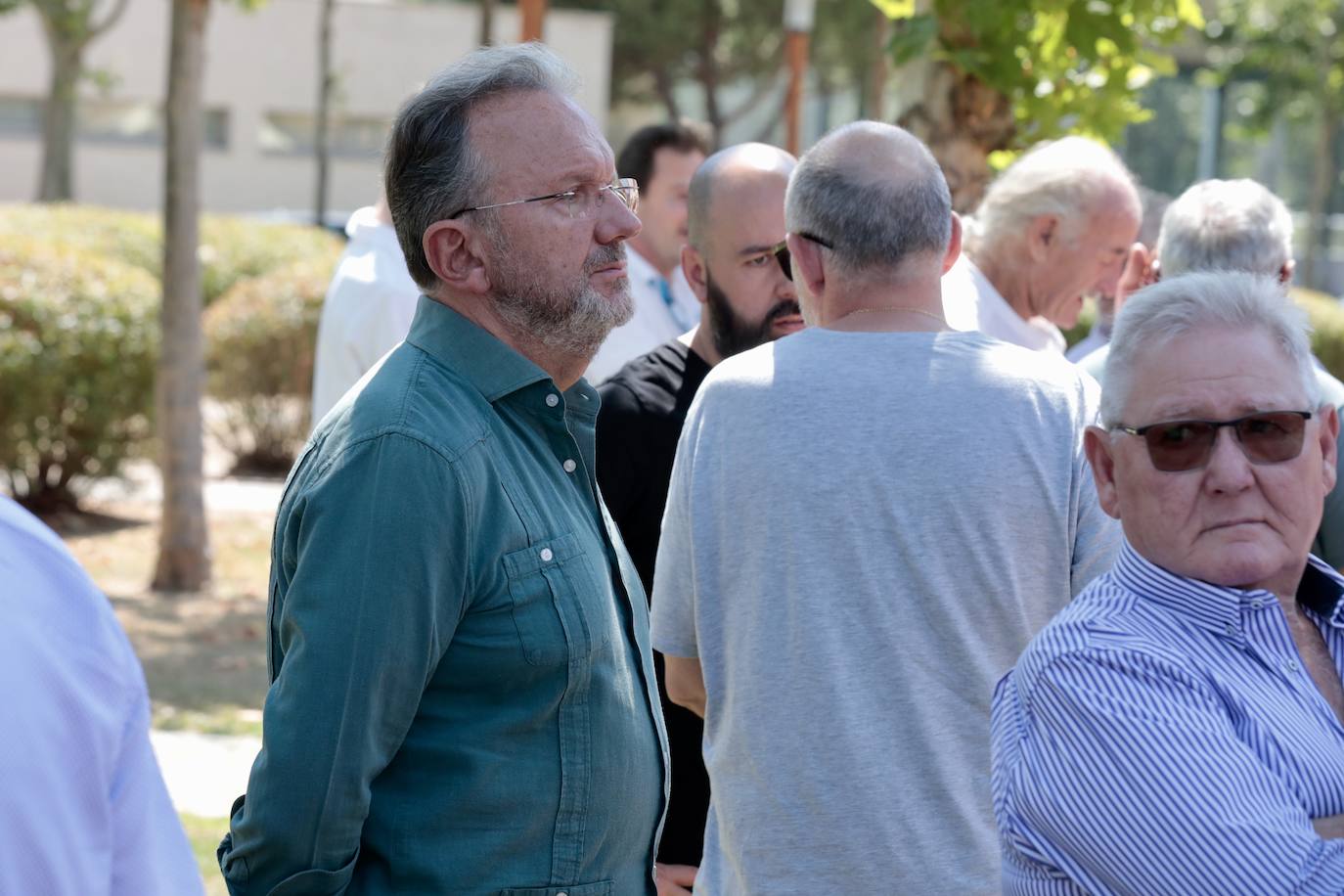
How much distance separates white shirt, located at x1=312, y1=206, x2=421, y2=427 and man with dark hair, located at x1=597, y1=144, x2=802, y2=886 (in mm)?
1165

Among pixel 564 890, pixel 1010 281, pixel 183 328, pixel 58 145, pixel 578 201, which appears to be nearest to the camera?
pixel 564 890

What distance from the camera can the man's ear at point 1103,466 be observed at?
2.27m

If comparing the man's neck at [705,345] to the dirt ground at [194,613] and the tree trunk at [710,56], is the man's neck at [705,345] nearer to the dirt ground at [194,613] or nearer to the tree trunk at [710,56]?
the dirt ground at [194,613]

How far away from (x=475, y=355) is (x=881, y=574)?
80cm

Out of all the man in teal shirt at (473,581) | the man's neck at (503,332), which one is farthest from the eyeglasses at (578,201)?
the man's neck at (503,332)

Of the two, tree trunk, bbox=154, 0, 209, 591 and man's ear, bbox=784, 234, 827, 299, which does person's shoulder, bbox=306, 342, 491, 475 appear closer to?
man's ear, bbox=784, 234, 827, 299

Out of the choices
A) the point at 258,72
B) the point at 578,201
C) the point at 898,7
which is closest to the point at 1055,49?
the point at 898,7

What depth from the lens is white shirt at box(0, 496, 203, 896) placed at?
3.93 feet

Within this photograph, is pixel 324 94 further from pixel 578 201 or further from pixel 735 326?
pixel 578 201

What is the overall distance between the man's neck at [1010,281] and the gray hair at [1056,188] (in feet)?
0.16

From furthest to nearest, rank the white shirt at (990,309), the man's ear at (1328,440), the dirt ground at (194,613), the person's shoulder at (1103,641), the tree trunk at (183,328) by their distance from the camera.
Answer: the tree trunk at (183,328) → the dirt ground at (194,613) → the white shirt at (990,309) → the man's ear at (1328,440) → the person's shoulder at (1103,641)

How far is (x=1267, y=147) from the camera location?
133ft

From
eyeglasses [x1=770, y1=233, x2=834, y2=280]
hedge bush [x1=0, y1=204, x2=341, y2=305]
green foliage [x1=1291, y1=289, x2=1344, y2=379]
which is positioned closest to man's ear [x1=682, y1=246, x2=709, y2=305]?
eyeglasses [x1=770, y1=233, x2=834, y2=280]

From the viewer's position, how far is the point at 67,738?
1.22m
